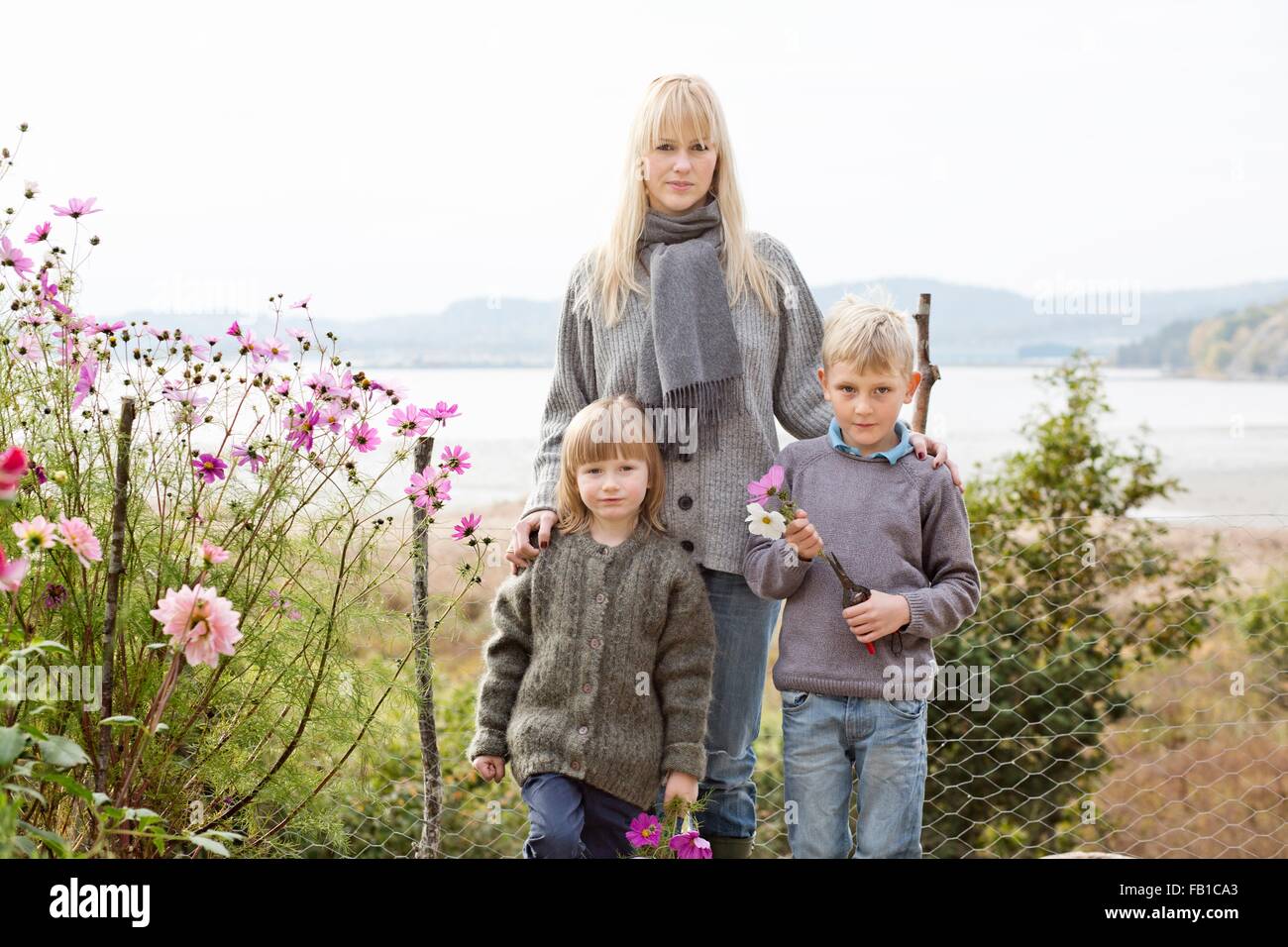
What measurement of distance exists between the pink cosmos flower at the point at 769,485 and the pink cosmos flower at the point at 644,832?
542mm

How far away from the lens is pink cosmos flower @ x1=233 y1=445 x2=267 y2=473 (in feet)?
6.92

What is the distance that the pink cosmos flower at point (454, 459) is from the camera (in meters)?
2.17

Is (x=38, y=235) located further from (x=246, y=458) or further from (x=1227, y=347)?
(x=1227, y=347)

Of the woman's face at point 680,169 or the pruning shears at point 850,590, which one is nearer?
the pruning shears at point 850,590

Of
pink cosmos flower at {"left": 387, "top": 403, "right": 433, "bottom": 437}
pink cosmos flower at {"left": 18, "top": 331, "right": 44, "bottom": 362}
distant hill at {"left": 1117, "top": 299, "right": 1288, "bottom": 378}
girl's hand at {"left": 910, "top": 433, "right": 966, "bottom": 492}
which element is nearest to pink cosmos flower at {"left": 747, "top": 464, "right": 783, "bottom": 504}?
girl's hand at {"left": 910, "top": 433, "right": 966, "bottom": 492}

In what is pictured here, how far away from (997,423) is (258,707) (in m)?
5.53

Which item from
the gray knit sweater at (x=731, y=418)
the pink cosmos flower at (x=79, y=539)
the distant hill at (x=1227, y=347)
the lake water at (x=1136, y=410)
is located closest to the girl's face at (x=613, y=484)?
the gray knit sweater at (x=731, y=418)

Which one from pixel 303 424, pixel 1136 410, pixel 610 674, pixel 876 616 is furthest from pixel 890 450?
pixel 1136 410

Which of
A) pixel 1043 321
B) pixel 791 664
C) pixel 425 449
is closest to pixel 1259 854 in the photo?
pixel 791 664

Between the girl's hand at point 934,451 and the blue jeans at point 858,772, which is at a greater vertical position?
the girl's hand at point 934,451

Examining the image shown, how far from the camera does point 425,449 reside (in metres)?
2.63

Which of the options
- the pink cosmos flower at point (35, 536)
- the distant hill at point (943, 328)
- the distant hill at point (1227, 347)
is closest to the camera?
the pink cosmos flower at point (35, 536)

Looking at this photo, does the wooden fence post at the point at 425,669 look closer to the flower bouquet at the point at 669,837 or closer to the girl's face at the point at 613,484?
the girl's face at the point at 613,484

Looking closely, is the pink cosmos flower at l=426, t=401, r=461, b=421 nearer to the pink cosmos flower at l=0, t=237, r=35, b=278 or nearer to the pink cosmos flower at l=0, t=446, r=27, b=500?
the pink cosmos flower at l=0, t=237, r=35, b=278
